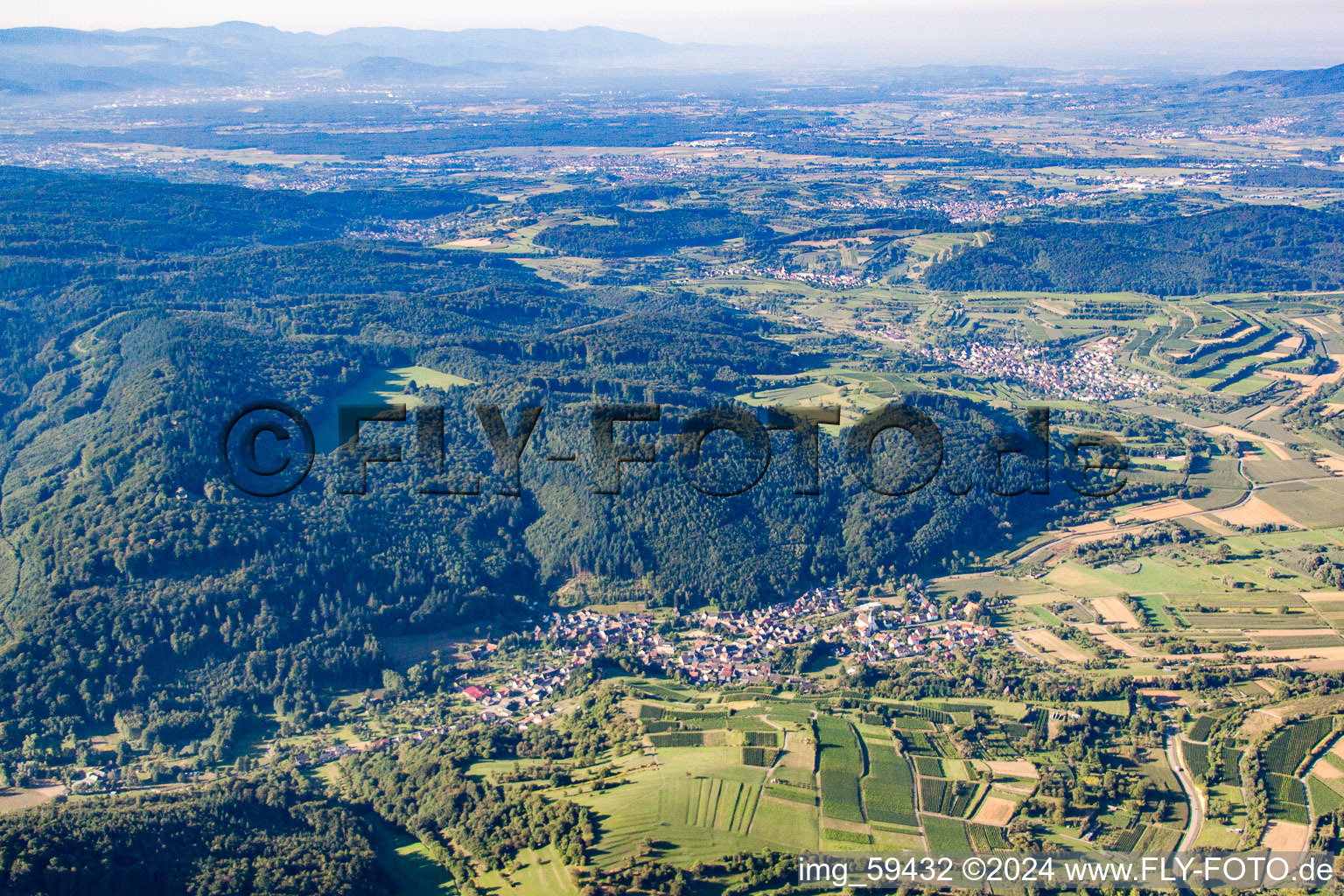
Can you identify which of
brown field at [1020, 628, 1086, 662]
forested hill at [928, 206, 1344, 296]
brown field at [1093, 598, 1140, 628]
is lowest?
brown field at [1020, 628, 1086, 662]

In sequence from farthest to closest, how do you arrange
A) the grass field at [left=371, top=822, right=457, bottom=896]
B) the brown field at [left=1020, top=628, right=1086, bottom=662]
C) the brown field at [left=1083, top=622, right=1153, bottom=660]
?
the brown field at [left=1083, top=622, right=1153, bottom=660]
the brown field at [left=1020, top=628, right=1086, bottom=662]
the grass field at [left=371, top=822, right=457, bottom=896]

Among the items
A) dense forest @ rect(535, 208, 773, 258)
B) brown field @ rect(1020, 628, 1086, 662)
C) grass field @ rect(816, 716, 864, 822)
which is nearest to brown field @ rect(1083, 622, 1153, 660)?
brown field @ rect(1020, 628, 1086, 662)

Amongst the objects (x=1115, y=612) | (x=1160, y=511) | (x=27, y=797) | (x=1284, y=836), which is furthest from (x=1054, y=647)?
(x=27, y=797)

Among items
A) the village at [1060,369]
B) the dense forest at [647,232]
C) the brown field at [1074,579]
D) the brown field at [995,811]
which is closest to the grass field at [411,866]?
the brown field at [995,811]

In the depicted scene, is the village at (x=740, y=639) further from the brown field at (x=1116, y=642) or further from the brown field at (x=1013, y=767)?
the brown field at (x=1013, y=767)

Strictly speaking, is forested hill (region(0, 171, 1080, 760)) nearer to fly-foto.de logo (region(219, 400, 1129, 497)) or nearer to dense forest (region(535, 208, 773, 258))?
fly-foto.de logo (region(219, 400, 1129, 497))

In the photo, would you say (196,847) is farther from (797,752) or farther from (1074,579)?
(1074,579)
